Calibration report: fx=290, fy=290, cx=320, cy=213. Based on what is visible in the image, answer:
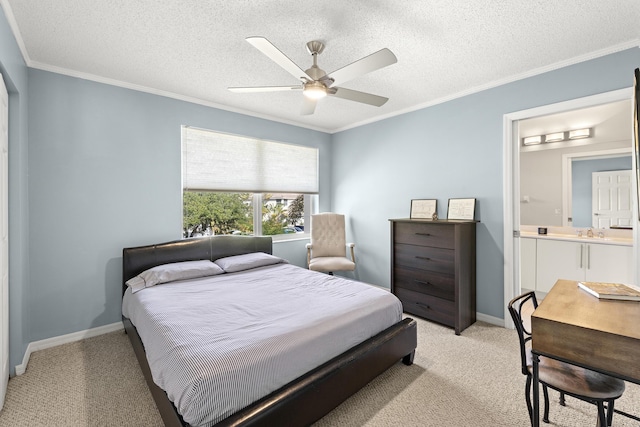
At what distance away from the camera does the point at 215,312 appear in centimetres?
210

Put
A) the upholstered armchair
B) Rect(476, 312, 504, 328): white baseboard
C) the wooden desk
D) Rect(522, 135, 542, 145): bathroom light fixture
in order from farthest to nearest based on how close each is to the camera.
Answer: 1. Rect(522, 135, 542, 145): bathroom light fixture
2. the upholstered armchair
3. Rect(476, 312, 504, 328): white baseboard
4. the wooden desk

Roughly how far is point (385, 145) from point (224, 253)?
2.74 meters

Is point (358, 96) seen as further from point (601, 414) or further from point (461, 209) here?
point (601, 414)

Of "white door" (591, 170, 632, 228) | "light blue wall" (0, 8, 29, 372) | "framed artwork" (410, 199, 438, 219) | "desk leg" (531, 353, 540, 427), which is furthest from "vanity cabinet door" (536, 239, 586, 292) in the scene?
"light blue wall" (0, 8, 29, 372)

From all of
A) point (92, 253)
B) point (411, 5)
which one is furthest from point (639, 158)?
point (92, 253)

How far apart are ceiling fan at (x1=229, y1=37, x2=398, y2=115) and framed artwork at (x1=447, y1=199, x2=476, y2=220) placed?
5.55ft

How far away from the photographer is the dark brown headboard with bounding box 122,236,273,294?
10.0 feet

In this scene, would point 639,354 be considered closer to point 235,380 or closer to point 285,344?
point 285,344

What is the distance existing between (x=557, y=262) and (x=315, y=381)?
405 cm

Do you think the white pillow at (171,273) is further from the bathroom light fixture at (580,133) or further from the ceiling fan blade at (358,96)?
the bathroom light fixture at (580,133)

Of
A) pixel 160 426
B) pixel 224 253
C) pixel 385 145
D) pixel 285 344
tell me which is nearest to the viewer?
pixel 285 344

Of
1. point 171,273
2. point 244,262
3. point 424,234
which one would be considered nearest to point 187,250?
point 171,273

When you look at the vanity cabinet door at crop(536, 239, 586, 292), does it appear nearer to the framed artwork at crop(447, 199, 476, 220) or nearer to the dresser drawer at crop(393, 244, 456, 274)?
the framed artwork at crop(447, 199, 476, 220)

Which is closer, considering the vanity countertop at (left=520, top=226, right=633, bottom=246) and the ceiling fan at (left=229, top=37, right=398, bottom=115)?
the ceiling fan at (left=229, top=37, right=398, bottom=115)
